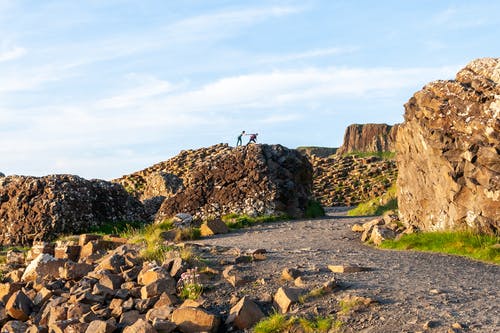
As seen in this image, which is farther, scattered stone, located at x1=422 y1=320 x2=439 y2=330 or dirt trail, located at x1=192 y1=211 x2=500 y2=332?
dirt trail, located at x1=192 y1=211 x2=500 y2=332

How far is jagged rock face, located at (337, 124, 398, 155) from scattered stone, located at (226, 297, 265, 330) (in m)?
40.9

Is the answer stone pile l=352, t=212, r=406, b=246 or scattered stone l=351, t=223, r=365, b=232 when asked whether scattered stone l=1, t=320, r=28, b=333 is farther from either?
scattered stone l=351, t=223, r=365, b=232

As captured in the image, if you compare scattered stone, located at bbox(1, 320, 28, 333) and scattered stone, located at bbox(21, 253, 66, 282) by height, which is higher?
scattered stone, located at bbox(21, 253, 66, 282)

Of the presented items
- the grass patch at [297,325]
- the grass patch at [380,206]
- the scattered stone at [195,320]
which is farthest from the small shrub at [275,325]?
the grass patch at [380,206]

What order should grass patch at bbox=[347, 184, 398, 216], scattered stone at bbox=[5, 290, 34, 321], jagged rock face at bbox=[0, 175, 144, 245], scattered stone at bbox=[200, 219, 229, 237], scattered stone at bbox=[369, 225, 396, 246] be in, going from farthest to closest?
grass patch at bbox=[347, 184, 398, 216]
jagged rock face at bbox=[0, 175, 144, 245]
scattered stone at bbox=[200, 219, 229, 237]
scattered stone at bbox=[369, 225, 396, 246]
scattered stone at bbox=[5, 290, 34, 321]

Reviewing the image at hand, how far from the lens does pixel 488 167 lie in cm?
1362

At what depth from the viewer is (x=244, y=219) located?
18344 mm

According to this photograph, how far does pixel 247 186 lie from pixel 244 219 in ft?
5.21

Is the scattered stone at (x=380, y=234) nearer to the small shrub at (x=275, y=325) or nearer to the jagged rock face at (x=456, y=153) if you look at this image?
the jagged rock face at (x=456, y=153)

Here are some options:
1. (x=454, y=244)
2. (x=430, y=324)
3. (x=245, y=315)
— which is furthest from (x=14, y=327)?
(x=454, y=244)

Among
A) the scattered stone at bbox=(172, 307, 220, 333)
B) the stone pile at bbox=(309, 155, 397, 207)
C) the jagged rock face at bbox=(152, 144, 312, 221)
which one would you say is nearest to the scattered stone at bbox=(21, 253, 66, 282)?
the scattered stone at bbox=(172, 307, 220, 333)

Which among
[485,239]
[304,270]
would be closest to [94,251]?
[304,270]

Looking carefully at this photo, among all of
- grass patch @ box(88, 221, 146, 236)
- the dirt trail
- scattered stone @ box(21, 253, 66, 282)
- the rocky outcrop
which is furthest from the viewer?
the rocky outcrop

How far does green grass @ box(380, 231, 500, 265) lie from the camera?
1255 centimetres
